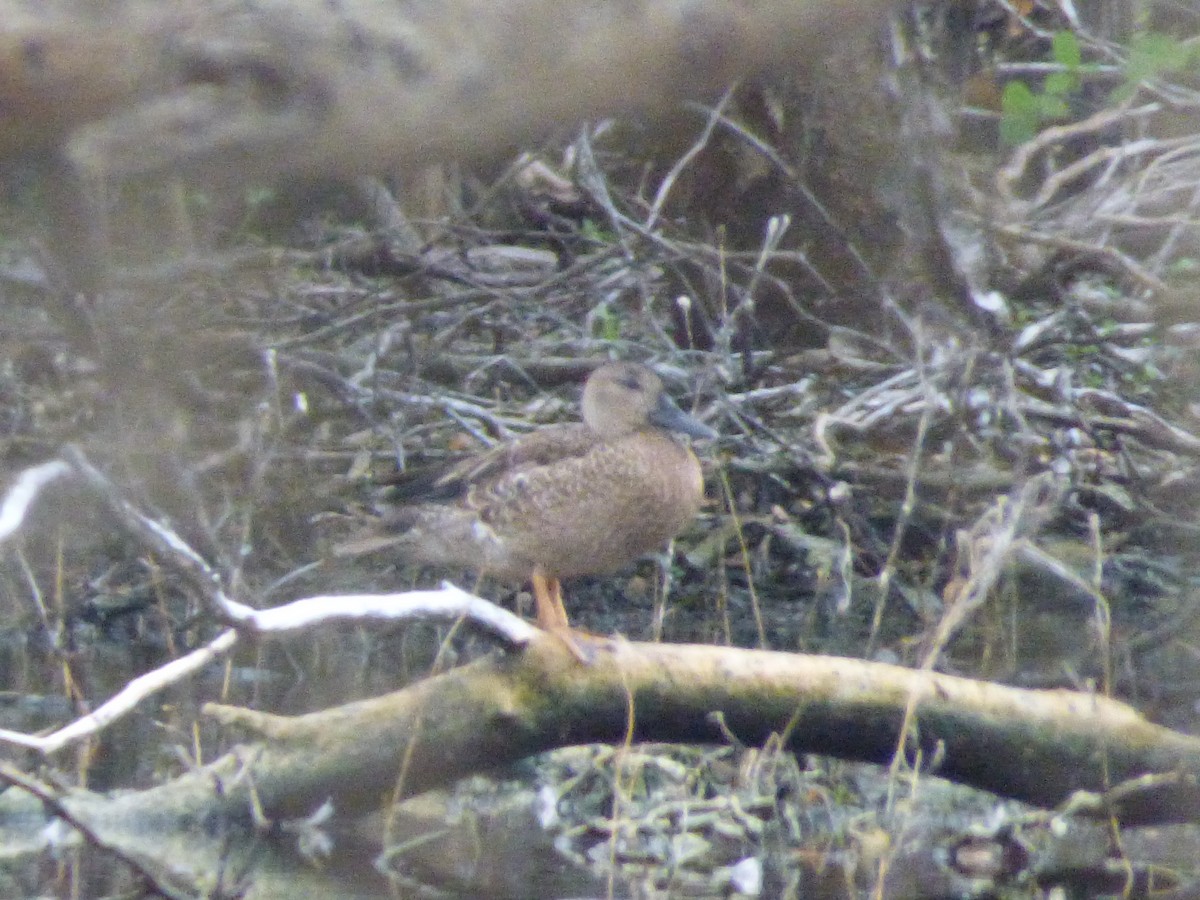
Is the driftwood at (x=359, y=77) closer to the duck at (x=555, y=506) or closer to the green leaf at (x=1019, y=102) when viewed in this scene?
the green leaf at (x=1019, y=102)

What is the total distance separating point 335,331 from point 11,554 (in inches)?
47.2

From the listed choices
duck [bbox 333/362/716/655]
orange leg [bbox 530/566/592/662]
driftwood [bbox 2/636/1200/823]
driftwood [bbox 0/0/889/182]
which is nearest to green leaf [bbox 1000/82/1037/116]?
driftwood [bbox 2/636/1200/823]

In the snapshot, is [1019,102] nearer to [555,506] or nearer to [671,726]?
[671,726]

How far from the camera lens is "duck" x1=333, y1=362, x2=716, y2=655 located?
432 cm

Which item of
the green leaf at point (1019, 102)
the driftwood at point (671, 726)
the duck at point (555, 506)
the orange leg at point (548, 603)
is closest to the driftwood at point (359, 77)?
the green leaf at point (1019, 102)

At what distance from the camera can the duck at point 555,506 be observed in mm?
4320

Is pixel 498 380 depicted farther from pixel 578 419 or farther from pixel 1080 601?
pixel 1080 601

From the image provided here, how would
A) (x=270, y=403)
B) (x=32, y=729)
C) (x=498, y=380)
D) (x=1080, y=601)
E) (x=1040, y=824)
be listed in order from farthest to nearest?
(x=498, y=380) < (x=1080, y=601) < (x=270, y=403) < (x=32, y=729) < (x=1040, y=824)

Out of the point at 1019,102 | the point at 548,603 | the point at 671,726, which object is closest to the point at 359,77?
the point at 1019,102

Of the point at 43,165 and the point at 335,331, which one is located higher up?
the point at 43,165

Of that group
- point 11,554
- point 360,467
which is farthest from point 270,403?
point 11,554

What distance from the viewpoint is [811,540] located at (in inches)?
203

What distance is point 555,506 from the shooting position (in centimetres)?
431

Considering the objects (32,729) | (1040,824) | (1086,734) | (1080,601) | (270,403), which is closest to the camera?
(1086,734)
